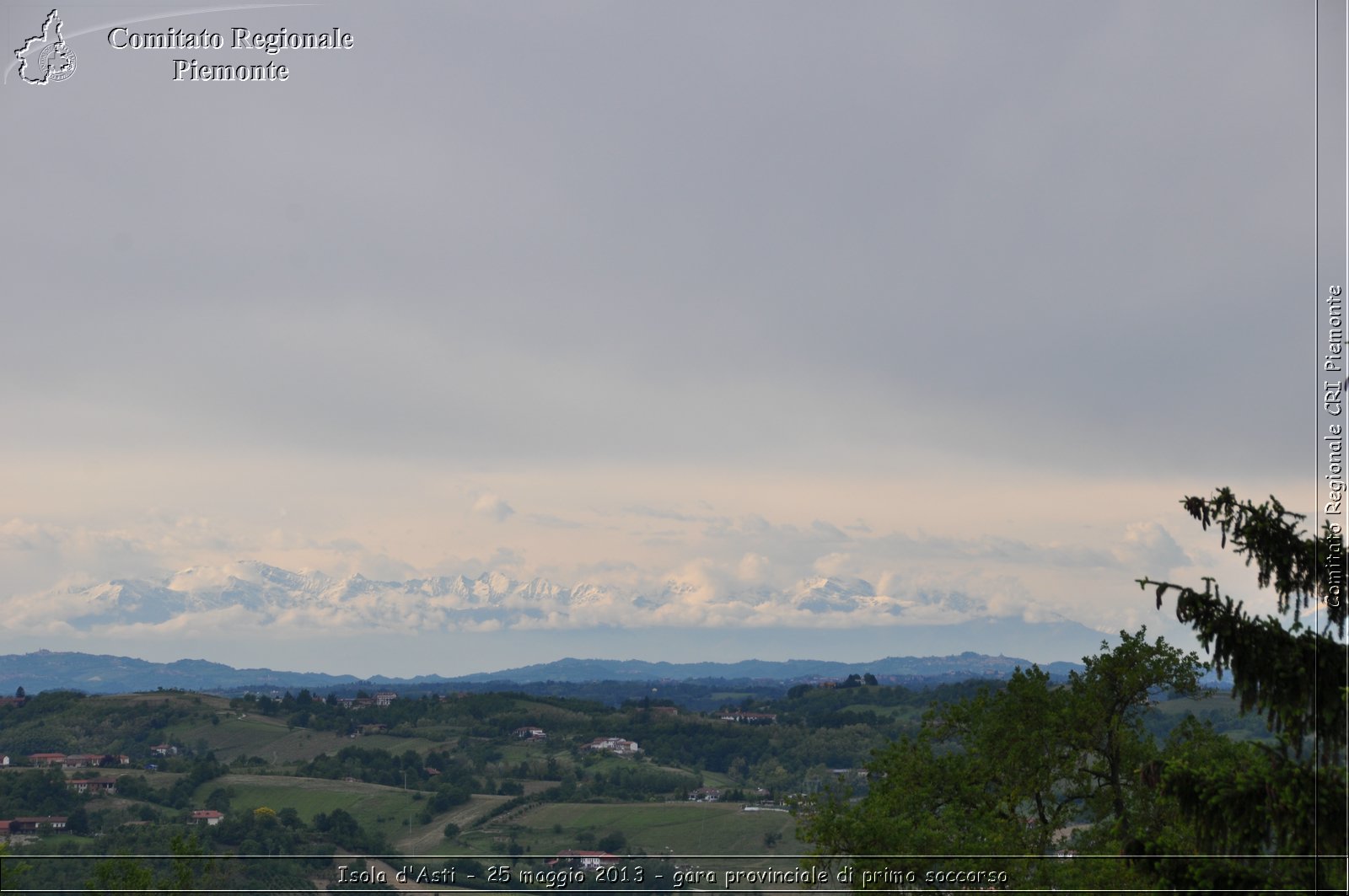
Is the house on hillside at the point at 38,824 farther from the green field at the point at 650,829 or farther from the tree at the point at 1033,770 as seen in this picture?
the tree at the point at 1033,770

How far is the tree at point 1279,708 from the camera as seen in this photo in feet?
38.0

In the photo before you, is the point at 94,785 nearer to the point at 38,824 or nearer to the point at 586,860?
the point at 38,824

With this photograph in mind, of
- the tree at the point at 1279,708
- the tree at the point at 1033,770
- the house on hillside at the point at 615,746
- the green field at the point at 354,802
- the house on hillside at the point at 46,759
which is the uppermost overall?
the tree at the point at 1279,708

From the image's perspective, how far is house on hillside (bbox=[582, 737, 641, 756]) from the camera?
16200cm

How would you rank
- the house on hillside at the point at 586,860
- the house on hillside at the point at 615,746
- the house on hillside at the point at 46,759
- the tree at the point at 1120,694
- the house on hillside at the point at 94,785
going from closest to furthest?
the tree at the point at 1120,694, the house on hillside at the point at 586,860, the house on hillside at the point at 94,785, the house on hillside at the point at 46,759, the house on hillside at the point at 615,746

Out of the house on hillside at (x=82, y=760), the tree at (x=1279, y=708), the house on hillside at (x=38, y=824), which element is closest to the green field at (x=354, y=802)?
the house on hillside at (x=82, y=760)

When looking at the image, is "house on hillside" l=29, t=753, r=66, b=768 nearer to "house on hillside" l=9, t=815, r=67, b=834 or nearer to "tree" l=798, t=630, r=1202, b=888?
"house on hillside" l=9, t=815, r=67, b=834

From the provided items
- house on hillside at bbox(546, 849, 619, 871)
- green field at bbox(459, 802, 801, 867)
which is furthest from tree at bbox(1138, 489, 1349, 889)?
green field at bbox(459, 802, 801, 867)

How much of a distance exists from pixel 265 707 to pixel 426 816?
85385 mm

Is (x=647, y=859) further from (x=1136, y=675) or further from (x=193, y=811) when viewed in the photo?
(x=1136, y=675)

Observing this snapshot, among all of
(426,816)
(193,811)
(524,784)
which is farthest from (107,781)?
(524,784)

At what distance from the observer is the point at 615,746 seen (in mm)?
165000

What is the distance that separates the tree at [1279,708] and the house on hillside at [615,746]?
153430mm

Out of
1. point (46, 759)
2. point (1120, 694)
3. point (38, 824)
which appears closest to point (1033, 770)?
point (1120, 694)
